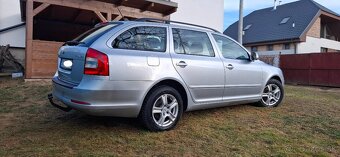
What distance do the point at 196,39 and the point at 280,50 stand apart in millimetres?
24987

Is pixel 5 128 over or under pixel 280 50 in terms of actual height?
under

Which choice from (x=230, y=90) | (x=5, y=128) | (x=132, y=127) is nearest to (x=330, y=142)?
(x=230, y=90)

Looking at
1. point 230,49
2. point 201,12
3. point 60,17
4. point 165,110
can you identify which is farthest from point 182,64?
point 201,12

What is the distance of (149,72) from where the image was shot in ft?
13.9

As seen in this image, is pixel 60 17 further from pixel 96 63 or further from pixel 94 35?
pixel 96 63

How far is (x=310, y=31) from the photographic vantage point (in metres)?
27.0

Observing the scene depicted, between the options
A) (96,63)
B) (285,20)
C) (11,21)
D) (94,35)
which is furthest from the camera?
(285,20)

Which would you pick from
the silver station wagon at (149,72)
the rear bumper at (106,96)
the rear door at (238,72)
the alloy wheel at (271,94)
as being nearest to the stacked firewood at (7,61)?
the silver station wagon at (149,72)

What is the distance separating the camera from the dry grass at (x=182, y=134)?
3.85 metres

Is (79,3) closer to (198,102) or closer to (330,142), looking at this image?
(198,102)

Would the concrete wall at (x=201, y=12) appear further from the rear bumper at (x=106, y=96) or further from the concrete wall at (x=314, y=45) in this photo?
the concrete wall at (x=314, y=45)


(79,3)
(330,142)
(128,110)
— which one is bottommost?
(330,142)

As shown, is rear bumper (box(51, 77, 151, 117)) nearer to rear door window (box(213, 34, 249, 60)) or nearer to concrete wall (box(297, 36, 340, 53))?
rear door window (box(213, 34, 249, 60))

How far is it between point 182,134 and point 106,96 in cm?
123
